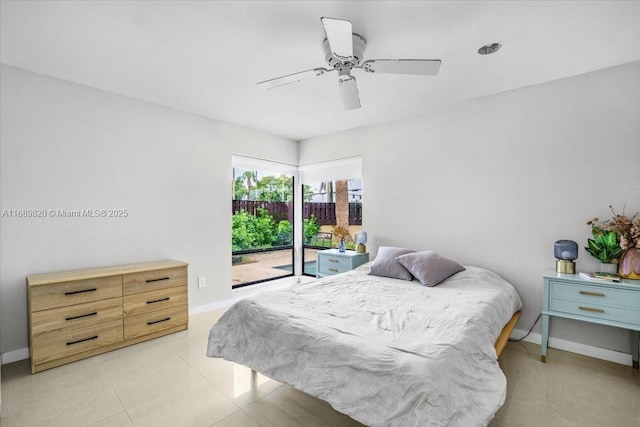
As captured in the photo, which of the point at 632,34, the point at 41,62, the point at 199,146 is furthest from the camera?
the point at 199,146

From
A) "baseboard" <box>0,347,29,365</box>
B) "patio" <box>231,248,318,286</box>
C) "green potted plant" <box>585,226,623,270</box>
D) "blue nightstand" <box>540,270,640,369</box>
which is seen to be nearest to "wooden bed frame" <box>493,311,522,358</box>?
"blue nightstand" <box>540,270,640,369</box>

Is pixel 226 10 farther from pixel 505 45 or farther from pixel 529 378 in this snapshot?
pixel 529 378

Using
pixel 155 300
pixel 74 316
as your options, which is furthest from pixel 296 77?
pixel 74 316

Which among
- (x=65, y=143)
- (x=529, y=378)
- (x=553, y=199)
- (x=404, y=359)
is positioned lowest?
(x=529, y=378)

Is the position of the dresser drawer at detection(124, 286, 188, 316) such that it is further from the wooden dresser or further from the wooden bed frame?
the wooden bed frame

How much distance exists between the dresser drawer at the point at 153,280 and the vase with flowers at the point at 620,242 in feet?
12.8

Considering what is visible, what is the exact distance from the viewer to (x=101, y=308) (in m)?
2.67

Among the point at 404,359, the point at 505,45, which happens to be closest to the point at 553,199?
the point at 505,45

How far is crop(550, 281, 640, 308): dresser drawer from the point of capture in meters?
2.23

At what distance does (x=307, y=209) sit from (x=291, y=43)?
3319 mm

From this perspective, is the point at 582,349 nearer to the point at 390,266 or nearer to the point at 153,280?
the point at 390,266

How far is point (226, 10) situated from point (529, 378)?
337cm

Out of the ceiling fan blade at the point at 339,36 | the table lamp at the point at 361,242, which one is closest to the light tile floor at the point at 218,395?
the table lamp at the point at 361,242

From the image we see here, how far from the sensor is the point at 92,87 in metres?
2.93
